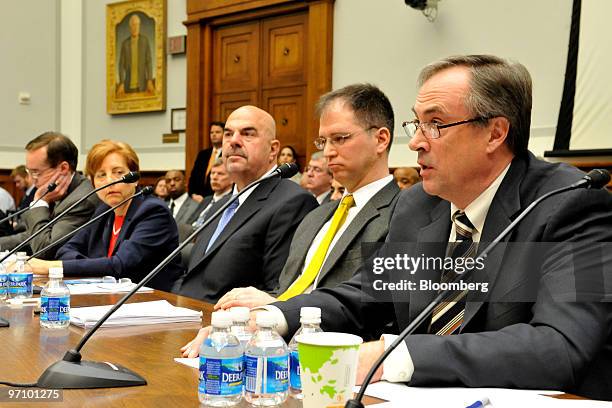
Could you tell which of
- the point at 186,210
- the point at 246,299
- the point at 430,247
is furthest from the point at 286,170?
the point at 186,210

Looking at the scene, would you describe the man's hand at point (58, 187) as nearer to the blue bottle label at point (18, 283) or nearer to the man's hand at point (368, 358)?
the blue bottle label at point (18, 283)

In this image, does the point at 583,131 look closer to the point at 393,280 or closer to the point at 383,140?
the point at 383,140

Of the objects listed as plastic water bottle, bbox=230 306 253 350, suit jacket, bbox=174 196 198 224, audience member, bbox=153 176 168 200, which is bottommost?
suit jacket, bbox=174 196 198 224

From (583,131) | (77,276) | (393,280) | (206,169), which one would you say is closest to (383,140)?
(393,280)

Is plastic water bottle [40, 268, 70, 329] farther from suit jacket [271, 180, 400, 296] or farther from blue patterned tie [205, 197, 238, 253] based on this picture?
blue patterned tie [205, 197, 238, 253]

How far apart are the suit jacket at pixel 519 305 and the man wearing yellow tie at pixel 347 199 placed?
0.40m

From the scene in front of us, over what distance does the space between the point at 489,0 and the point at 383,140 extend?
3.78 m

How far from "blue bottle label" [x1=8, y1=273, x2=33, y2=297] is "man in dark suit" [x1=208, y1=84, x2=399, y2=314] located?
0.83 meters

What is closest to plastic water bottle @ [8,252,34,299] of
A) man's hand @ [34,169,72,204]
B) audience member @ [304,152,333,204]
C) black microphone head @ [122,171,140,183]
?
black microphone head @ [122,171,140,183]

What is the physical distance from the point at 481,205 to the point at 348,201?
34.5 inches

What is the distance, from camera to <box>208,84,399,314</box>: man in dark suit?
2441 mm

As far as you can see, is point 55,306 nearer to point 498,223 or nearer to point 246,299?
point 246,299

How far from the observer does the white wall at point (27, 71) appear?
1032cm

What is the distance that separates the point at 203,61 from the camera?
8.67 m
